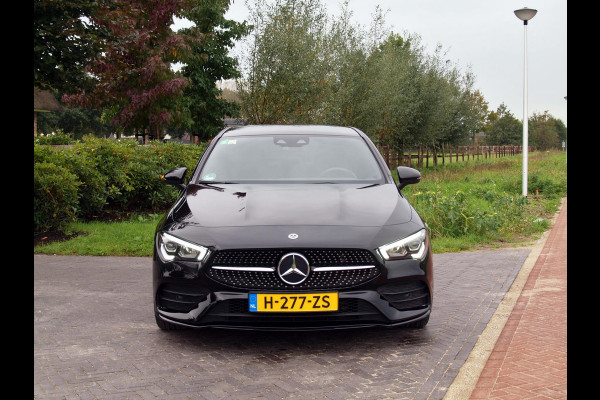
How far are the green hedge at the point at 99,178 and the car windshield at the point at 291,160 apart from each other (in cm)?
424

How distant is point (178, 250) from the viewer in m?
4.31

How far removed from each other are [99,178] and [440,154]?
1478 inches

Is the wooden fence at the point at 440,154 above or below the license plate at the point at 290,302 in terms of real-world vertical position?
above

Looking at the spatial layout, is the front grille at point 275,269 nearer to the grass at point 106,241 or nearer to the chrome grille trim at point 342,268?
the chrome grille trim at point 342,268

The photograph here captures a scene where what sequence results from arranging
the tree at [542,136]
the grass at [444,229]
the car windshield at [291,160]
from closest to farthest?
1. the car windshield at [291,160]
2. the grass at [444,229]
3. the tree at [542,136]

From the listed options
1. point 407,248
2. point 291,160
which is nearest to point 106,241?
point 291,160

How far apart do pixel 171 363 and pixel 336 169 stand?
2184 millimetres

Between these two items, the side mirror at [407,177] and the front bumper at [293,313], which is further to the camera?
the side mirror at [407,177]

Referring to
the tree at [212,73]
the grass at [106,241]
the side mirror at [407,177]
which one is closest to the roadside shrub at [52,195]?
the grass at [106,241]

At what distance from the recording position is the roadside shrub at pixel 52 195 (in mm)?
8992

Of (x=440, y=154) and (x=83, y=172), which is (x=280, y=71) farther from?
(x=440, y=154)
